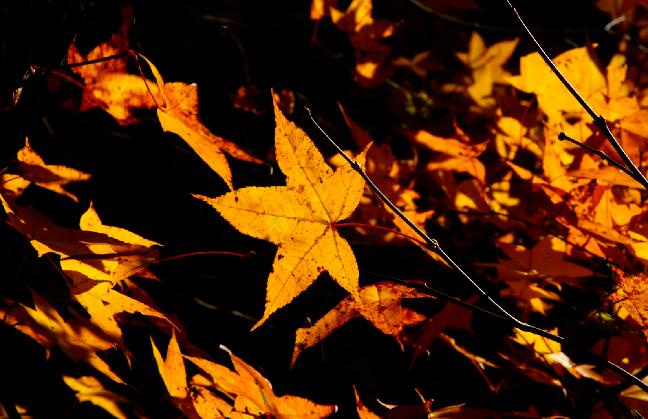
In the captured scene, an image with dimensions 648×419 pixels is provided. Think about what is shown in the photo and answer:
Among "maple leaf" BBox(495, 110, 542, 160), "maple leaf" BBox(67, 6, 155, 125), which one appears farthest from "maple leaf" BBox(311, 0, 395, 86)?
"maple leaf" BBox(67, 6, 155, 125)

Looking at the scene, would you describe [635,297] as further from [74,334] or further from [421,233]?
[74,334]

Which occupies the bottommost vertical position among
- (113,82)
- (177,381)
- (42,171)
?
(177,381)

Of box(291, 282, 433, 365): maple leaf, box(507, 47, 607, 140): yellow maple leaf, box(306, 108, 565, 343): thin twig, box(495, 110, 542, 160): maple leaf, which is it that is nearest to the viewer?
box(306, 108, 565, 343): thin twig

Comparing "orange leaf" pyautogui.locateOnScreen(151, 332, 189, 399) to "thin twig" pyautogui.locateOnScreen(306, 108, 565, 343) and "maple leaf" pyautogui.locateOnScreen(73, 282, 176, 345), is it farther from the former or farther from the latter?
"thin twig" pyautogui.locateOnScreen(306, 108, 565, 343)

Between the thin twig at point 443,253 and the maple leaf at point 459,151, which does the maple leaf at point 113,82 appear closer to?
the thin twig at point 443,253

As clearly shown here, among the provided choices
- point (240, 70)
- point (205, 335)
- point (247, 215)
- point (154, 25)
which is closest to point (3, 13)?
point (154, 25)

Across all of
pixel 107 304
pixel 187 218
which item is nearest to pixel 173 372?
pixel 107 304

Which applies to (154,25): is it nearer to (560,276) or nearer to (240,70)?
(240,70)

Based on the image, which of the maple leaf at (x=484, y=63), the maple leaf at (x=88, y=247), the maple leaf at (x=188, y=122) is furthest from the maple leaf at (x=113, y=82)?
the maple leaf at (x=484, y=63)
